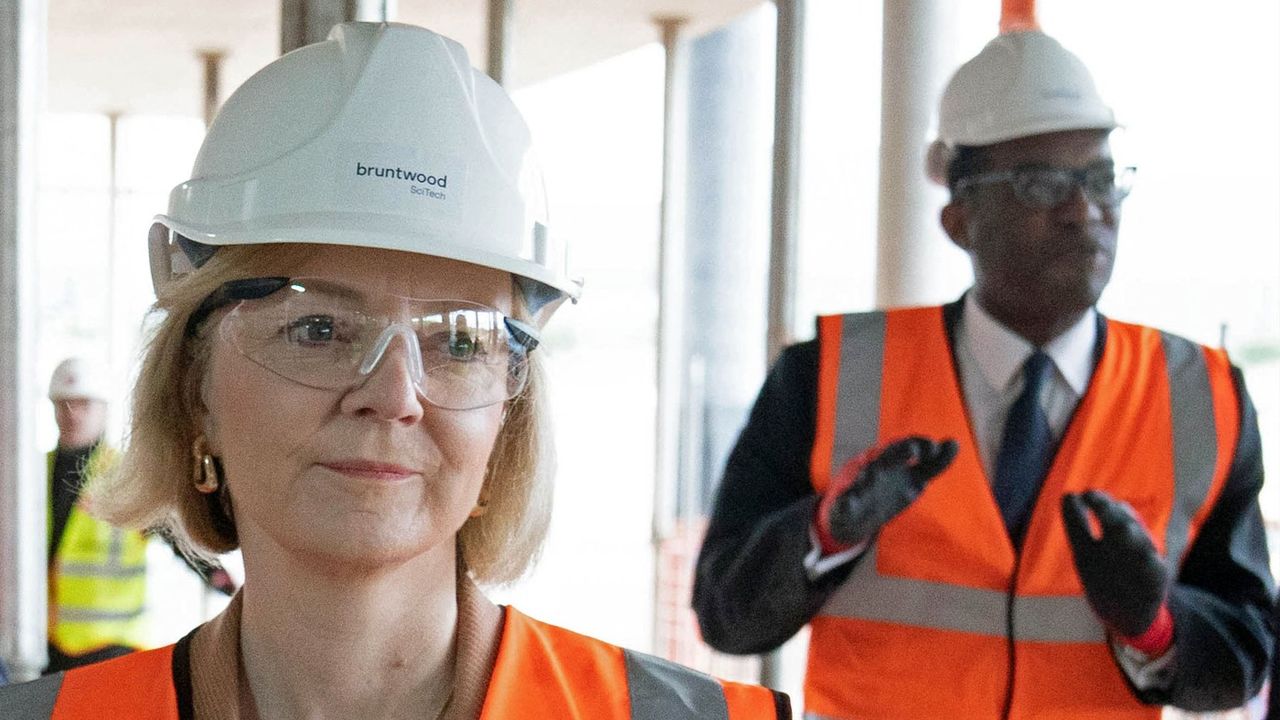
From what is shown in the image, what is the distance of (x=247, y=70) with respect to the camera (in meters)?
9.08

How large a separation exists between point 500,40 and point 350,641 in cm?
315

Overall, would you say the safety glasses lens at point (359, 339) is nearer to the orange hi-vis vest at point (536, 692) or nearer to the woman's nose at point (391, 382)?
the woman's nose at point (391, 382)

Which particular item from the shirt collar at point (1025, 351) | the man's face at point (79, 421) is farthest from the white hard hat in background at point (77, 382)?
the shirt collar at point (1025, 351)

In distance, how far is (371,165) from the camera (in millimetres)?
1655

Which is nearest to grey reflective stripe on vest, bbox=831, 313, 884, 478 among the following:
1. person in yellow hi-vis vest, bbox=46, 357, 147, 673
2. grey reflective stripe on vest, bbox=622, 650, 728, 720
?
grey reflective stripe on vest, bbox=622, 650, 728, 720

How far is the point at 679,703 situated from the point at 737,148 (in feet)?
33.6

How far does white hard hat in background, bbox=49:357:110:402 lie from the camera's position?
22.2 ft

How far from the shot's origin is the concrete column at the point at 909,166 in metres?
4.36

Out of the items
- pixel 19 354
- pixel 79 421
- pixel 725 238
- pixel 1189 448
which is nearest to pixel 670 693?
pixel 1189 448

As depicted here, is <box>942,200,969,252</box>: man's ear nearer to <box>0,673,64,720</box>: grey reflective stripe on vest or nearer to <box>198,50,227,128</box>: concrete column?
<box>0,673,64,720</box>: grey reflective stripe on vest

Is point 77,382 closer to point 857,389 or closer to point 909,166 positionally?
point 909,166

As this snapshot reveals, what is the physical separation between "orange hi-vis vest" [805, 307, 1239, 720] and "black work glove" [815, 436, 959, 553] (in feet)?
0.53

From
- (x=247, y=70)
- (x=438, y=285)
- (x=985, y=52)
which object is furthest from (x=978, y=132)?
(x=247, y=70)

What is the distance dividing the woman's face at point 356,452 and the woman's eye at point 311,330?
0.05 meters
